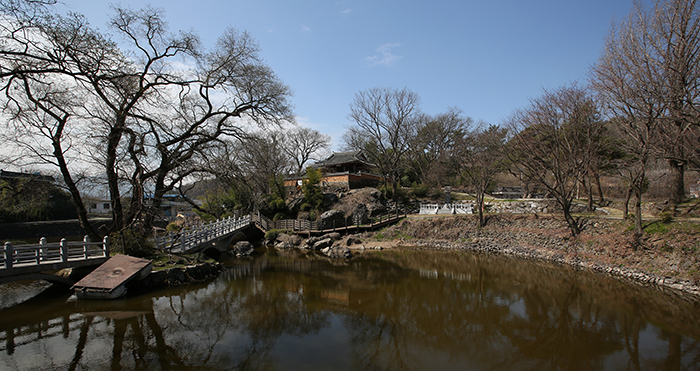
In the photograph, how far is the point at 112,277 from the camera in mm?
10164

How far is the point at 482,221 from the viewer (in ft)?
70.0

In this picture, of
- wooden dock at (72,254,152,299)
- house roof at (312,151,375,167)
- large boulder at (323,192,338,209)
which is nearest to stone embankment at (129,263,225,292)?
wooden dock at (72,254,152,299)

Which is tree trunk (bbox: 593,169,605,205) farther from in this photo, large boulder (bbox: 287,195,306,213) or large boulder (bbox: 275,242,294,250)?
large boulder (bbox: 287,195,306,213)

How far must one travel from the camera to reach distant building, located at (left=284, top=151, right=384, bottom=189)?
30.4m

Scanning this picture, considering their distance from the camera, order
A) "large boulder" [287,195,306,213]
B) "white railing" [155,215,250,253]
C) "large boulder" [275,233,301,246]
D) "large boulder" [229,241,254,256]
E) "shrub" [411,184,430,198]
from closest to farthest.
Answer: "white railing" [155,215,250,253] < "large boulder" [229,241,254,256] < "large boulder" [275,233,301,246] < "large boulder" [287,195,306,213] < "shrub" [411,184,430,198]

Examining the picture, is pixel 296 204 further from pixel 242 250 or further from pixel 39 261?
pixel 39 261

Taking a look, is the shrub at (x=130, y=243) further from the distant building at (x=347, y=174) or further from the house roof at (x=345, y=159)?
the house roof at (x=345, y=159)

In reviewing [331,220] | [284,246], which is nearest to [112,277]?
[284,246]

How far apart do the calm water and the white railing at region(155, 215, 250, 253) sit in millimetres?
3605

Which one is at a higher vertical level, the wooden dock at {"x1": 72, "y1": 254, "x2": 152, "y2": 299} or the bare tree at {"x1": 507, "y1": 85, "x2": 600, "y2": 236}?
the bare tree at {"x1": 507, "y1": 85, "x2": 600, "y2": 236}

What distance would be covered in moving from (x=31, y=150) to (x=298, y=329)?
36.1 ft

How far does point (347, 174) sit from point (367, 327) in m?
22.4

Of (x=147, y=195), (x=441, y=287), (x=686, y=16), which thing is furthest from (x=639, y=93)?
(x=147, y=195)

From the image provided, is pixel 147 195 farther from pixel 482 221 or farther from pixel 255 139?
pixel 482 221
